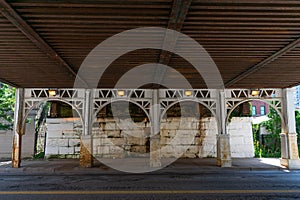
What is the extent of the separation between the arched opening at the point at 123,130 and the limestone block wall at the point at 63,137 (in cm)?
115

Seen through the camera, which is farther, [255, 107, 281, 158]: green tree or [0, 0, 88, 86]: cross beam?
[255, 107, 281, 158]: green tree

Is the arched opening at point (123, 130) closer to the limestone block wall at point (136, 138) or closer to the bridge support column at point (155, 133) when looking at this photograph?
the limestone block wall at point (136, 138)

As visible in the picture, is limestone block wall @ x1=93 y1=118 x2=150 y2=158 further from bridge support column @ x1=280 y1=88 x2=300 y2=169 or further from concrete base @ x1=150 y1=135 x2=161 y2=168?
bridge support column @ x1=280 y1=88 x2=300 y2=169

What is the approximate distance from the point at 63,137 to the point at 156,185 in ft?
27.9

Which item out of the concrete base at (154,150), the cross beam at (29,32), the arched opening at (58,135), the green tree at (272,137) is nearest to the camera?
the cross beam at (29,32)

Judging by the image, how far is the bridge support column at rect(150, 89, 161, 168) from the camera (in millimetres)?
11336

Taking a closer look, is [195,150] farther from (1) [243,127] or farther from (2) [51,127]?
(2) [51,127]

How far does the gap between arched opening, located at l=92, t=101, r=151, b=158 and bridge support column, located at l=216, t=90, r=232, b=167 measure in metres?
4.45

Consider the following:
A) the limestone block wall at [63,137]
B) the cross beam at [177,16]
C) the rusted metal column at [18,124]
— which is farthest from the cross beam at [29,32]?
the limestone block wall at [63,137]

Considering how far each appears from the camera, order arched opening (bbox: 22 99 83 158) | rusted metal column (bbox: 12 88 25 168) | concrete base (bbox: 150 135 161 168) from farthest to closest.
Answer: arched opening (bbox: 22 99 83 158) < rusted metal column (bbox: 12 88 25 168) < concrete base (bbox: 150 135 161 168)

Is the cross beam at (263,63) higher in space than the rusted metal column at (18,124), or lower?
higher

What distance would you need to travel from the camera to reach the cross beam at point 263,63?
6.29 meters

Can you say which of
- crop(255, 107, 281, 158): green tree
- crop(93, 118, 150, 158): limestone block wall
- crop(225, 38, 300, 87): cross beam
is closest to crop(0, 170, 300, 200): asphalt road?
crop(225, 38, 300, 87): cross beam

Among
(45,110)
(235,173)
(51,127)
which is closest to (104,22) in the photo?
(235,173)
